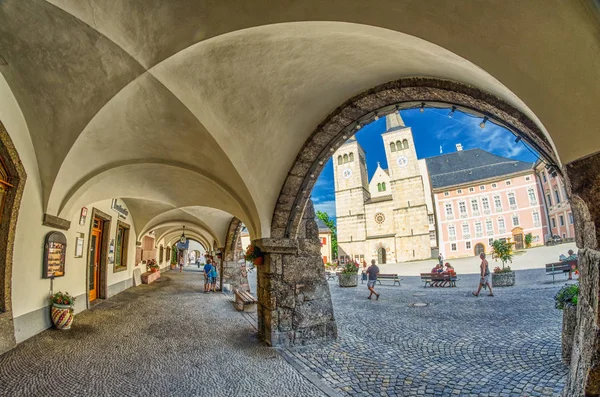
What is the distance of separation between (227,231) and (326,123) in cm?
865

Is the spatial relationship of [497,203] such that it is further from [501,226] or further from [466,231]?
[466,231]

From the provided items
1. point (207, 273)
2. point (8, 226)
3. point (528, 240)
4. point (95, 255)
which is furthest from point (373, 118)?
point (528, 240)

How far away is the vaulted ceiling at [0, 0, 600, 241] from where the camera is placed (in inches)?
54.1

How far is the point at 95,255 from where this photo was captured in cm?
838

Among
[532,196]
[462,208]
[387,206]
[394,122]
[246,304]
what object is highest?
[394,122]

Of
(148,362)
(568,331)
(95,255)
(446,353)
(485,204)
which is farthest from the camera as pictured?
(485,204)

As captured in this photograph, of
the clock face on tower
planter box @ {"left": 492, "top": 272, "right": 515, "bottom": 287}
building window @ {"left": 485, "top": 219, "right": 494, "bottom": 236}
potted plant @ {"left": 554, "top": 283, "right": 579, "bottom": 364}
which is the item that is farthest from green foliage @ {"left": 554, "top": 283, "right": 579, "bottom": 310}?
building window @ {"left": 485, "top": 219, "right": 494, "bottom": 236}

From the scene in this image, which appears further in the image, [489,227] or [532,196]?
[489,227]

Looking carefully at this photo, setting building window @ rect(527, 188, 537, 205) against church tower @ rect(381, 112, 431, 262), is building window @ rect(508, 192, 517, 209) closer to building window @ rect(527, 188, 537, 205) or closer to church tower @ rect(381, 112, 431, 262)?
building window @ rect(527, 188, 537, 205)

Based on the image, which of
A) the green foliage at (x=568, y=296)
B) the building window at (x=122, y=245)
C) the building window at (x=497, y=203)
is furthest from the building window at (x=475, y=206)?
the building window at (x=122, y=245)

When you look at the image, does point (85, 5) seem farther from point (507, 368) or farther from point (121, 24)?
point (507, 368)

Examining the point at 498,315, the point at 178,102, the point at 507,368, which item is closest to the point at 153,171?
the point at 178,102

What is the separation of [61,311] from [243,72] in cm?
511

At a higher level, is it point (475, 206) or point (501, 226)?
point (475, 206)
